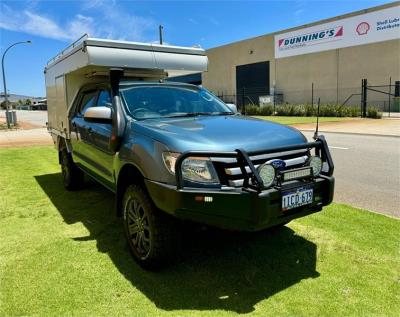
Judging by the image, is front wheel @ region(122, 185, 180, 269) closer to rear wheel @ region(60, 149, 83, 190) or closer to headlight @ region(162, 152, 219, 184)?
headlight @ region(162, 152, 219, 184)

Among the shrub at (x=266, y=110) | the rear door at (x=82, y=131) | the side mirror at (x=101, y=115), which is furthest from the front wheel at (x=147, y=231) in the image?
the shrub at (x=266, y=110)

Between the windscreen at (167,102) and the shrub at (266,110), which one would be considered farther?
the shrub at (266,110)

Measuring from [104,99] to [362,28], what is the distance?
35715 mm

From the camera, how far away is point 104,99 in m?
5.14

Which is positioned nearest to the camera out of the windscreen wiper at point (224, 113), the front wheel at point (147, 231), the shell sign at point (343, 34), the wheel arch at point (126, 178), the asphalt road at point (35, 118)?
the front wheel at point (147, 231)

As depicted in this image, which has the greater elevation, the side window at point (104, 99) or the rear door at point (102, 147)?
the side window at point (104, 99)

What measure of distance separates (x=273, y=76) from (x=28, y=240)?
4241 cm

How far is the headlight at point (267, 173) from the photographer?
3166 mm

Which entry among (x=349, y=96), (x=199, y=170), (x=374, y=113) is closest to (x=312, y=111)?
(x=374, y=113)

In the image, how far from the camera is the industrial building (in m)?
33.5

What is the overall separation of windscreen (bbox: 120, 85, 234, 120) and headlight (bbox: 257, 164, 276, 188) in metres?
1.68

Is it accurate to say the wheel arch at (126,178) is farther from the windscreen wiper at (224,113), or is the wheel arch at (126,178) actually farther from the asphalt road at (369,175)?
the asphalt road at (369,175)

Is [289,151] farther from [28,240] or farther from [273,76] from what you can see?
[273,76]

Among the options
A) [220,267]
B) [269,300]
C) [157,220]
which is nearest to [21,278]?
[157,220]
